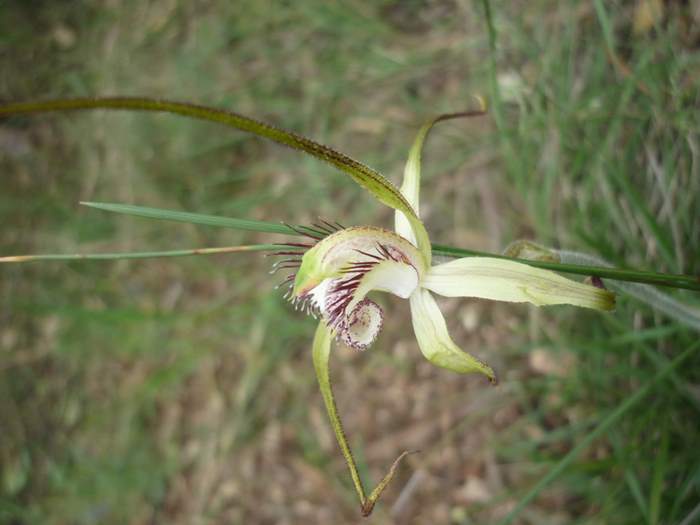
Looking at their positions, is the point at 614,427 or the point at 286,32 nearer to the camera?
the point at 614,427

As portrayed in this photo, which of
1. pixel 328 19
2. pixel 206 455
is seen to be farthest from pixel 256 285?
pixel 328 19

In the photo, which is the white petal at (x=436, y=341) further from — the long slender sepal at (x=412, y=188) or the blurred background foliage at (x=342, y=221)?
the blurred background foliage at (x=342, y=221)

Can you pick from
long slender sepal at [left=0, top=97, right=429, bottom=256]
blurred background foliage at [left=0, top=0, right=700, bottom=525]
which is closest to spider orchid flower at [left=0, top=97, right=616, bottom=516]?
long slender sepal at [left=0, top=97, right=429, bottom=256]

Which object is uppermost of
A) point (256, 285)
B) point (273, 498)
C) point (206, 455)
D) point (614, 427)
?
point (256, 285)

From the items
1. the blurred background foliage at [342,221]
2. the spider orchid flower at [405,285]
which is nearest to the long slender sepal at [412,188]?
the spider orchid flower at [405,285]

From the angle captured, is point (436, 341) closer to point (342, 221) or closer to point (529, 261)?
point (529, 261)

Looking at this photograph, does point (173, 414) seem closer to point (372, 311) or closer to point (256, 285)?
point (256, 285)
